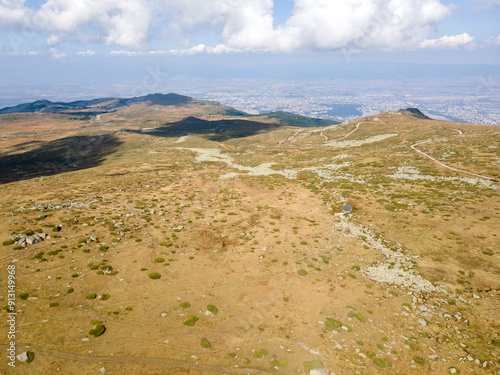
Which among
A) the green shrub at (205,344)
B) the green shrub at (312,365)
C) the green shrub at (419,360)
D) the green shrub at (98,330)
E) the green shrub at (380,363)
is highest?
the green shrub at (98,330)

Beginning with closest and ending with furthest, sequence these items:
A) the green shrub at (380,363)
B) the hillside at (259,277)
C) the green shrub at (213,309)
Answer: the green shrub at (380,363), the hillside at (259,277), the green shrub at (213,309)

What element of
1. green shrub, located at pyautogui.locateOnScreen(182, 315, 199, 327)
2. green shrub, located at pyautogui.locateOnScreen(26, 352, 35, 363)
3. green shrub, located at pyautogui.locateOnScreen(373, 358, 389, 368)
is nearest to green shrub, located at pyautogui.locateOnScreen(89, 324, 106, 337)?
green shrub, located at pyautogui.locateOnScreen(26, 352, 35, 363)

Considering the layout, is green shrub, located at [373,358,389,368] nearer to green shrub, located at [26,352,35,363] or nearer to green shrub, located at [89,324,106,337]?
green shrub, located at [89,324,106,337]

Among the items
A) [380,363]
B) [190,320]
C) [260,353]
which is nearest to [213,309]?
[190,320]

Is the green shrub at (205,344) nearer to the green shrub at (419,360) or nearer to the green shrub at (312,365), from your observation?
the green shrub at (312,365)

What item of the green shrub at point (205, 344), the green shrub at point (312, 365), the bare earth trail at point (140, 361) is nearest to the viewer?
the bare earth trail at point (140, 361)

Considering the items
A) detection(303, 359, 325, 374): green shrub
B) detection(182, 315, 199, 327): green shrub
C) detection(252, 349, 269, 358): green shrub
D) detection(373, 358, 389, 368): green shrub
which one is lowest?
detection(373, 358, 389, 368): green shrub

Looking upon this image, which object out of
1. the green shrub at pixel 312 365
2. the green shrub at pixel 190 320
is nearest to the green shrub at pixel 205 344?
the green shrub at pixel 190 320

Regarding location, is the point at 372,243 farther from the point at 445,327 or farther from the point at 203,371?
the point at 203,371
